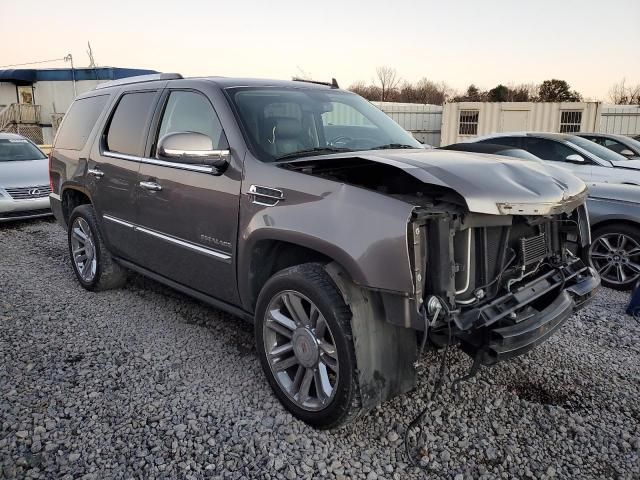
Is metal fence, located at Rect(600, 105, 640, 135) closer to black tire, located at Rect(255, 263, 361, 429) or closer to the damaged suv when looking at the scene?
the damaged suv

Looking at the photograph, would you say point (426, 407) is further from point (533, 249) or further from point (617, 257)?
point (617, 257)

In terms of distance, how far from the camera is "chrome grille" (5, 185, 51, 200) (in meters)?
8.52

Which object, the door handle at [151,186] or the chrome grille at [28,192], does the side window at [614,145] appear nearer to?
the door handle at [151,186]

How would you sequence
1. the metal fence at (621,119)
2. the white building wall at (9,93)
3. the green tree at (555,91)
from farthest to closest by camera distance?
the green tree at (555,91) < the white building wall at (9,93) < the metal fence at (621,119)

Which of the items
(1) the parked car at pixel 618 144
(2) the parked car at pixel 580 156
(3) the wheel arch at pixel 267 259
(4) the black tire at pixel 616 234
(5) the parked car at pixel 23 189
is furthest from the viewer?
(1) the parked car at pixel 618 144

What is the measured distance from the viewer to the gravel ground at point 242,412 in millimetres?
2621

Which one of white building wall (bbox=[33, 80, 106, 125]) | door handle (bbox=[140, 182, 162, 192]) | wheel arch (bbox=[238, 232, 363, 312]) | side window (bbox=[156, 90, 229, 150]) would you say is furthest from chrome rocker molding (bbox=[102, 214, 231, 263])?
white building wall (bbox=[33, 80, 106, 125])

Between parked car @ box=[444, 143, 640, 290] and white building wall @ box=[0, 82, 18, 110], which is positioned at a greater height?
white building wall @ box=[0, 82, 18, 110]

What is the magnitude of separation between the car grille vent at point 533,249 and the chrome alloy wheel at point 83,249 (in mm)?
3851

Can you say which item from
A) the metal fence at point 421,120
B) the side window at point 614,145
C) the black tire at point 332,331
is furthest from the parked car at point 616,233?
the metal fence at point 421,120

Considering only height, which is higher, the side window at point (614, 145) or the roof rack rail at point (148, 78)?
the roof rack rail at point (148, 78)

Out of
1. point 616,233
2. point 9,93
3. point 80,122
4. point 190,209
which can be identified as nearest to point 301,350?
point 190,209

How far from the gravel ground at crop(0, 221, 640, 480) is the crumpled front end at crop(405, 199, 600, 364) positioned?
0.59 meters

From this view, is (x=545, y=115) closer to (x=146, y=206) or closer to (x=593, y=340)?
(x=593, y=340)
